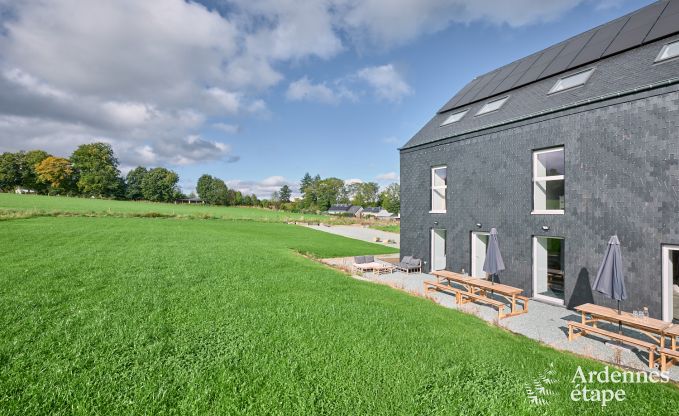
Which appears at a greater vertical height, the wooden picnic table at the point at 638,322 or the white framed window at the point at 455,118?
the white framed window at the point at 455,118

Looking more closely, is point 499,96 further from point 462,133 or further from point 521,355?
point 521,355

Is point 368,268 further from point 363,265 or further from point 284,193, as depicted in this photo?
point 284,193

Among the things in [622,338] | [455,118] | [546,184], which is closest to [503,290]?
[622,338]

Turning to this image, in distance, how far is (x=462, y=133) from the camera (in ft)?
44.4

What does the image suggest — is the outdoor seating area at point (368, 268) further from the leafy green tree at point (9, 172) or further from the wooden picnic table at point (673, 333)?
the leafy green tree at point (9, 172)

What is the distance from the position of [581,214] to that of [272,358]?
9704 millimetres

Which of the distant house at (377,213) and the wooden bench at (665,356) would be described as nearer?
the wooden bench at (665,356)

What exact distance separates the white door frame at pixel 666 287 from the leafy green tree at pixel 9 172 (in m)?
110

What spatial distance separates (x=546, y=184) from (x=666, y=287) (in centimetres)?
427

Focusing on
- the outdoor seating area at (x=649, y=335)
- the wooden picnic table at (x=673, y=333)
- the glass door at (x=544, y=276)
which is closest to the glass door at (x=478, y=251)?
the glass door at (x=544, y=276)

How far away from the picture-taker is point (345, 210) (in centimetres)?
10719

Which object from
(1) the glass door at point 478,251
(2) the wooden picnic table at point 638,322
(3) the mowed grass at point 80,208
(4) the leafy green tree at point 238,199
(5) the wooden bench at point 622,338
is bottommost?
(5) the wooden bench at point 622,338

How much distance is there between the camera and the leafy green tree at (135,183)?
88.9 meters

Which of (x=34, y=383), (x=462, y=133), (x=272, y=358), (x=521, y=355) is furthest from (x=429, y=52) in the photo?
(x=34, y=383)
